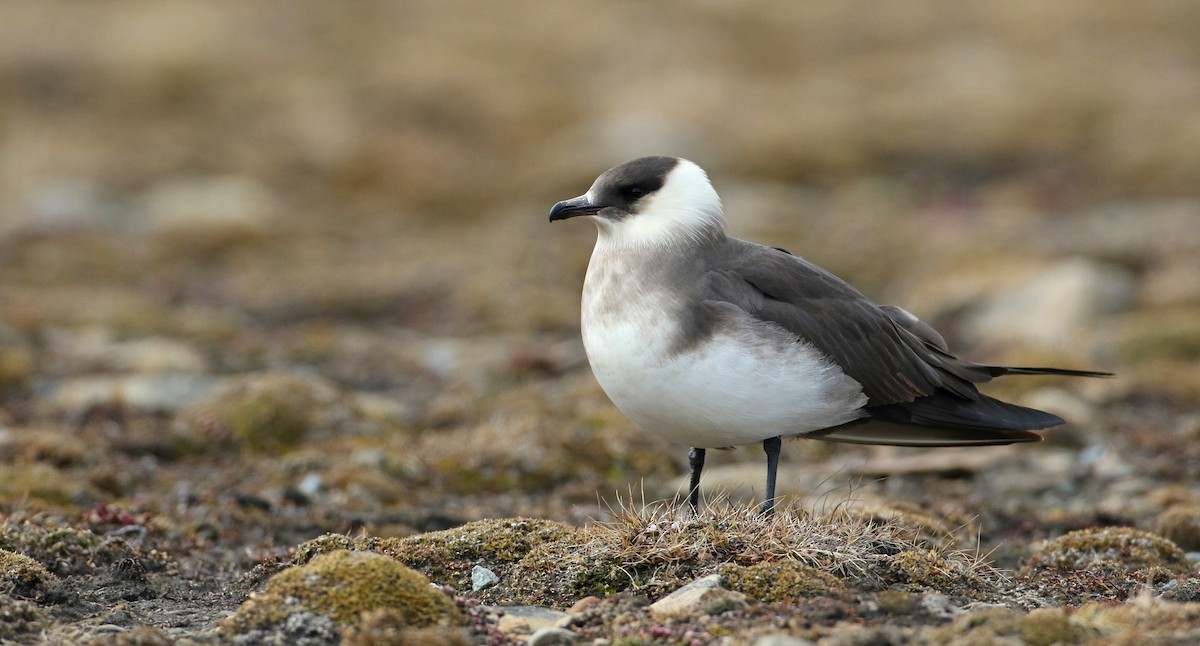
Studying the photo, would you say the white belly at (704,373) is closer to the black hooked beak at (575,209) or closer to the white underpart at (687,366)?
the white underpart at (687,366)

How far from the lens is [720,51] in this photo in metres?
32.8

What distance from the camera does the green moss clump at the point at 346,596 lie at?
4688 millimetres

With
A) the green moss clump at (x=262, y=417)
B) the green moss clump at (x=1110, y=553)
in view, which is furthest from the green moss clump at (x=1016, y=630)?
the green moss clump at (x=262, y=417)

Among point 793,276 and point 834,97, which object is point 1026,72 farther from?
point 793,276

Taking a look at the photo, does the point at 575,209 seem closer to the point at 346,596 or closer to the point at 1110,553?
the point at 346,596

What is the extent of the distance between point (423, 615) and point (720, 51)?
29452mm

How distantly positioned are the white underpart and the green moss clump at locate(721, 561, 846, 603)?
72cm

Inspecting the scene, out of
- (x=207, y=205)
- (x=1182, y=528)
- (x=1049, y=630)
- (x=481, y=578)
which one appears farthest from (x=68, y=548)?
(x=207, y=205)

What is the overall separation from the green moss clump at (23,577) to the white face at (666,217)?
287 cm

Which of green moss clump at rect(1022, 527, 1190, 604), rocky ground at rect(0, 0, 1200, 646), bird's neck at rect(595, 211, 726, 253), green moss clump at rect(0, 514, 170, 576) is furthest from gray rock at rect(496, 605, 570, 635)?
green moss clump at rect(1022, 527, 1190, 604)

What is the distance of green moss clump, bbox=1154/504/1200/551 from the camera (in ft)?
22.5

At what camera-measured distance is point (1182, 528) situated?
272 inches

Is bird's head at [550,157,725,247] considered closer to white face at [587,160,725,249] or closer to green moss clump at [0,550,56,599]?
white face at [587,160,725,249]

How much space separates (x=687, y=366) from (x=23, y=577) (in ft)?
9.65
